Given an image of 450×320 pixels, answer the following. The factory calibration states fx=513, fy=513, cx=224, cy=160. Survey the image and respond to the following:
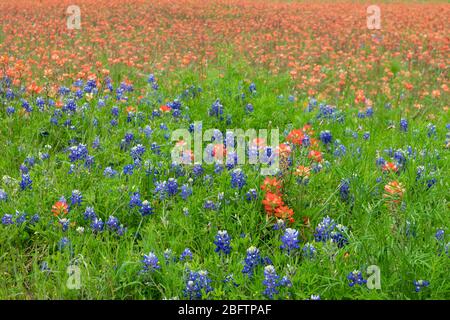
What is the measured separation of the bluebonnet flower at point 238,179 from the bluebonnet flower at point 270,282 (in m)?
0.98

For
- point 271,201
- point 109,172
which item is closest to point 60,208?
point 109,172

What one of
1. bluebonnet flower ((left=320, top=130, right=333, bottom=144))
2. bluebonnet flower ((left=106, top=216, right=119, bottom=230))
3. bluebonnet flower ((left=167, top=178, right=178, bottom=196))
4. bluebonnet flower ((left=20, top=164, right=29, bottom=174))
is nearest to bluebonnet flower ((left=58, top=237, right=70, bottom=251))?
bluebonnet flower ((left=106, top=216, right=119, bottom=230))

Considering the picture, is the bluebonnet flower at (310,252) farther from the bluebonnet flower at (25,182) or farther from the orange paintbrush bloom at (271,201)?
the bluebonnet flower at (25,182)

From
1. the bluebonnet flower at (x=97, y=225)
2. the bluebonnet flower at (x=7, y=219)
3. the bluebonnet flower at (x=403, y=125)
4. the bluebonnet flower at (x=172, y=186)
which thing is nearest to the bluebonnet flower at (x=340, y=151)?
the bluebonnet flower at (x=403, y=125)

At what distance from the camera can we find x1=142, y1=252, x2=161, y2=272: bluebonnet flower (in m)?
2.93

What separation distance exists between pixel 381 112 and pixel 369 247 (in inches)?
141

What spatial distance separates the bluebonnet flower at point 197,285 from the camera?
2.78 m

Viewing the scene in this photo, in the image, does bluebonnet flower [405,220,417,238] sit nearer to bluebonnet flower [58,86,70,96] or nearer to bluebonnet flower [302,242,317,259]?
bluebonnet flower [302,242,317,259]

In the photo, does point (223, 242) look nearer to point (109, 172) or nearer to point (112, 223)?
point (112, 223)

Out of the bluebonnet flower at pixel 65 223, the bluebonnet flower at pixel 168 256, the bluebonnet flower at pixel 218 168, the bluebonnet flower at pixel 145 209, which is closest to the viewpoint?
the bluebonnet flower at pixel 168 256

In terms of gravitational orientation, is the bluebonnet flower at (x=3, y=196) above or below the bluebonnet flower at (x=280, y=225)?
above

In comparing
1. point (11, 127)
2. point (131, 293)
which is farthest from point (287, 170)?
point (11, 127)

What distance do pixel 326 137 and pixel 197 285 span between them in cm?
235

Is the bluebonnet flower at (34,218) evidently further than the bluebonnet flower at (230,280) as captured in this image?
Yes
